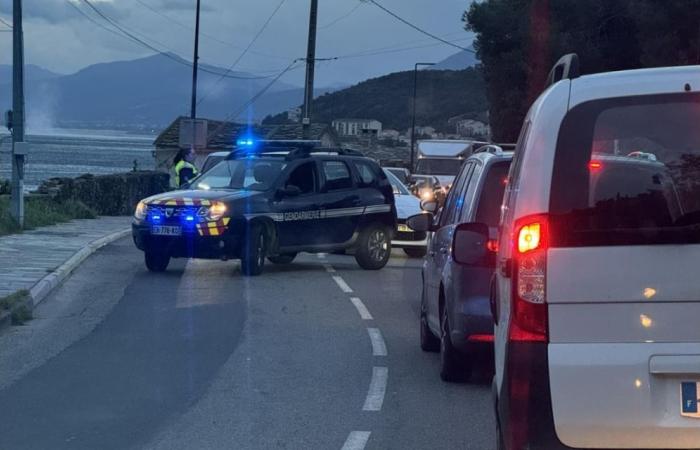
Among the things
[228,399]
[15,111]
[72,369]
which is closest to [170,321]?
[72,369]

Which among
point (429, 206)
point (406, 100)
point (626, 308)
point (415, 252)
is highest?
point (406, 100)

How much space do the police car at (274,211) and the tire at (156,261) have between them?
0.02 metres

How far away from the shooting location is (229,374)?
9.31 m

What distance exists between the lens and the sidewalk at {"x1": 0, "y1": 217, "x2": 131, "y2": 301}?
47.6 feet

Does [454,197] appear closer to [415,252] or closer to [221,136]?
[415,252]

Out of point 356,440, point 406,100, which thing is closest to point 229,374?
point 356,440

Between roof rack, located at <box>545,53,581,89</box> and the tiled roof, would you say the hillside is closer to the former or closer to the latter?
the tiled roof

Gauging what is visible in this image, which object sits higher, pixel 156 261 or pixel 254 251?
pixel 254 251

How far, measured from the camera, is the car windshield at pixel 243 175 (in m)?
17.2

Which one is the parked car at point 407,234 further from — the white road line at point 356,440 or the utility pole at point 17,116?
the white road line at point 356,440

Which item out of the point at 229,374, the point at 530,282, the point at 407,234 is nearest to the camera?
the point at 530,282

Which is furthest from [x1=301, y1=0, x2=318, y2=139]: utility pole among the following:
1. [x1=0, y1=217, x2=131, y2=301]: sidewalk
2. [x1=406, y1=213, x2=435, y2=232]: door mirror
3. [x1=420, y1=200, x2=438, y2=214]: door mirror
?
[x1=406, y1=213, x2=435, y2=232]: door mirror

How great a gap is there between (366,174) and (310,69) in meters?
18.3

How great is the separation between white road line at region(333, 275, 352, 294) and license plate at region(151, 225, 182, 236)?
2414mm
